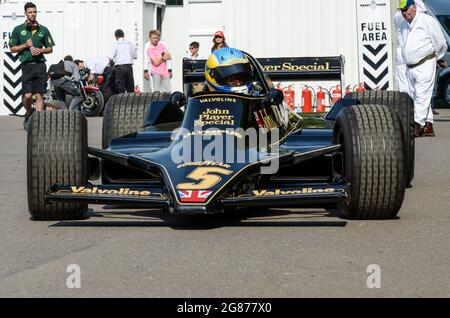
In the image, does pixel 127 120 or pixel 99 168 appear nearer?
pixel 99 168

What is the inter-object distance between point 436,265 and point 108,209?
3436 mm

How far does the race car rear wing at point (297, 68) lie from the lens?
1205 centimetres

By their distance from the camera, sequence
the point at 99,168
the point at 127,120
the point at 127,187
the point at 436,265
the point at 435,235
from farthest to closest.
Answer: the point at 127,120
the point at 99,168
the point at 127,187
the point at 435,235
the point at 436,265

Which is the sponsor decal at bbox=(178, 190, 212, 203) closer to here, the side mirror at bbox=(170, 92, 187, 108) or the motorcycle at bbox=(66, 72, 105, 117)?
the side mirror at bbox=(170, 92, 187, 108)

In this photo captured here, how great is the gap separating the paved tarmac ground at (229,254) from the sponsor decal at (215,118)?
2.35 feet

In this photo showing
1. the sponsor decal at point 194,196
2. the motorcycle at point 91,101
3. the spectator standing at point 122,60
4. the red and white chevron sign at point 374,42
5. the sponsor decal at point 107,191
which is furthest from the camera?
the motorcycle at point 91,101

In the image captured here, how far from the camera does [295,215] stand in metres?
8.73

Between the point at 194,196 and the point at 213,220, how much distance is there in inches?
37.3

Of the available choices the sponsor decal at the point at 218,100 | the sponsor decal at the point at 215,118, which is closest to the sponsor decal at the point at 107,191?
the sponsor decal at the point at 215,118

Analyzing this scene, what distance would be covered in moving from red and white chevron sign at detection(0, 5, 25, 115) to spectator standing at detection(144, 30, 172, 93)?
4.79 metres

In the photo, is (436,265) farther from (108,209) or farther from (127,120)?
(127,120)

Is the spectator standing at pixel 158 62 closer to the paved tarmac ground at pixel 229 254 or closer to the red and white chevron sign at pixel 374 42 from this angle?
the red and white chevron sign at pixel 374 42

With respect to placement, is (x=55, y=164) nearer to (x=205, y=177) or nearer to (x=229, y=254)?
(x=205, y=177)
